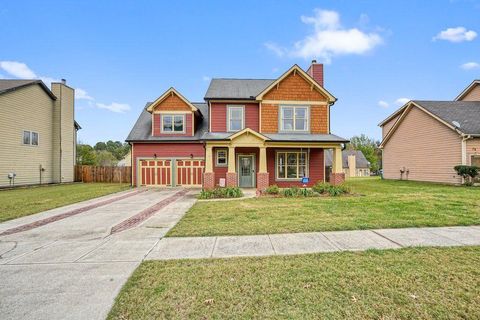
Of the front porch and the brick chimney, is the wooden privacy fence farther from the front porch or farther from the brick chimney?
the brick chimney

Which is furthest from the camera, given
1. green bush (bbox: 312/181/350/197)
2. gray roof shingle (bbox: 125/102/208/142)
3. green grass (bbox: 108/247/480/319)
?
gray roof shingle (bbox: 125/102/208/142)

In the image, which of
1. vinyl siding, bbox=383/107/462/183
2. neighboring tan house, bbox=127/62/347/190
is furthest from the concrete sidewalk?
vinyl siding, bbox=383/107/462/183

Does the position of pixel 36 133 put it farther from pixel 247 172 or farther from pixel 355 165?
pixel 355 165

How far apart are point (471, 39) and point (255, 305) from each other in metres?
28.9

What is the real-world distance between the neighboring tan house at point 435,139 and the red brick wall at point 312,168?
9374 millimetres

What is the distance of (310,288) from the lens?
3178 millimetres

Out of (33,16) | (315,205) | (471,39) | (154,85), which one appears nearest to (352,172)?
(471,39)

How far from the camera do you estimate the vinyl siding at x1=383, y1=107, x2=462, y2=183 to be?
686 inches

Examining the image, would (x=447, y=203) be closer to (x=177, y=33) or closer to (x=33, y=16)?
(x=177, y=33)

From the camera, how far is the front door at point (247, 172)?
55.2 ft

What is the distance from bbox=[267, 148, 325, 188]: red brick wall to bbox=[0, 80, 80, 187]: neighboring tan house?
59.5 feet

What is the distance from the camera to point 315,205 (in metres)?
9.13

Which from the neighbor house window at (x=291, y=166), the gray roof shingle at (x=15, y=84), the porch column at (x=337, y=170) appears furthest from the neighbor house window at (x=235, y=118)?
the gray roof shingle at (x=15, y=84)

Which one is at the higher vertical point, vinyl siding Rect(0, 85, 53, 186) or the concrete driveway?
vinyl siding Rect(0, 85, 53, 186)
